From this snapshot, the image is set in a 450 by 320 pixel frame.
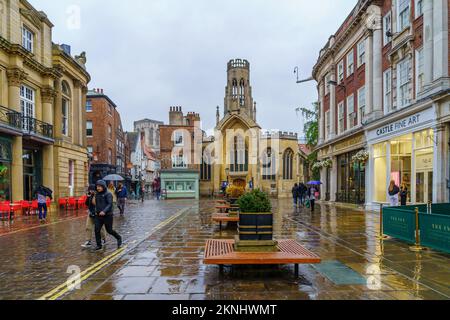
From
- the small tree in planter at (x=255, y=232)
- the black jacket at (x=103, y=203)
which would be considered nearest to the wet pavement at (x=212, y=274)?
the small tree in planter at (x=255, y=232)

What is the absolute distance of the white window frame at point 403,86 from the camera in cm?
1858

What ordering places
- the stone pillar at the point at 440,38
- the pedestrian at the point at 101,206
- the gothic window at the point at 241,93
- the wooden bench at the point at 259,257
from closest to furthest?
the wooden bench at the point at 259,257
the pedestrian at the point at 101,206
the stone pillar at the point at 440,38
the gothic window at the point at 241,93

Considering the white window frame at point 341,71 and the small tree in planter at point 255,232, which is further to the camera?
the white window frame at point 341,71

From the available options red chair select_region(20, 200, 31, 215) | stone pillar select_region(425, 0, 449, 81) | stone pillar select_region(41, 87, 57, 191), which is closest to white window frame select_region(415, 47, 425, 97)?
stone pillar select_region(425, 0, 449, 81)

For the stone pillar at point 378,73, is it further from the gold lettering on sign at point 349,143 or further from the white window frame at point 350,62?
the white window frame at point 350,62

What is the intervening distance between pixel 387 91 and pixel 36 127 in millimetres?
20853

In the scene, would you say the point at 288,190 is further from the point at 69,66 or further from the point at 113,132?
the point at 69,66

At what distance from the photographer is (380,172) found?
72.1ft

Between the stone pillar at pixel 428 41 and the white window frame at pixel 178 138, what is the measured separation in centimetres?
4079

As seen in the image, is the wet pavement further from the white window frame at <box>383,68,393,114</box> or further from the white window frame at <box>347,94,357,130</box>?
the white window frame at <box>347,94,357,130</box>

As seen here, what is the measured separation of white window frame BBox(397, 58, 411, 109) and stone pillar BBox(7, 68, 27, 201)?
20514 millimetres

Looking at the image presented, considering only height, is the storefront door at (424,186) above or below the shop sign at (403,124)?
below

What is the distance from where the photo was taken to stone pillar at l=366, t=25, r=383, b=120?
2172 centimetres

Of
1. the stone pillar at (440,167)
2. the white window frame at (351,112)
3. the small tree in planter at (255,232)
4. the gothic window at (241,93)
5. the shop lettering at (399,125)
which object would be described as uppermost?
the gothic window at (241,93)
